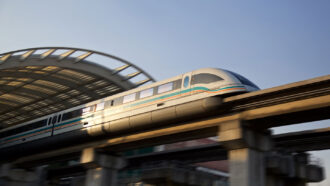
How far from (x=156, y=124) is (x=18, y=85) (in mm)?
31348

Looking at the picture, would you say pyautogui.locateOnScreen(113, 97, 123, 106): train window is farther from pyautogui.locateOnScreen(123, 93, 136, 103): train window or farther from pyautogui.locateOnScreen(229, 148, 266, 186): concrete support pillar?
pyautogui.locateOnScreen(229, 148, 266, 186): concrete support pillar

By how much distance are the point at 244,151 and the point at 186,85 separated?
4.92 m

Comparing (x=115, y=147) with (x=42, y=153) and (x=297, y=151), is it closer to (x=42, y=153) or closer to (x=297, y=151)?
(x=42, y=153)

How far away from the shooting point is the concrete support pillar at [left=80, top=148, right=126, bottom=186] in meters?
25.8

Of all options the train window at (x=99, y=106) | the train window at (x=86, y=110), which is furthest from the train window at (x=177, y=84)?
the train window at (x=86, y=110)

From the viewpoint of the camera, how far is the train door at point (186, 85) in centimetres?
1947

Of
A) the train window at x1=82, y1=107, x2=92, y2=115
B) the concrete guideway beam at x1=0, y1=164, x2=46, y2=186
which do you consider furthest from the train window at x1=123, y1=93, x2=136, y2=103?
the concrete guideway beam at x1=0, y1=164, x2=46, y2=186

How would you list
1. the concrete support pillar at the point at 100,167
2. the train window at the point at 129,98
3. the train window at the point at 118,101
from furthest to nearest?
the concrete support pillar at the point at 100,167 → the train window at the point at 118,101 → the train window at the point at 129,98

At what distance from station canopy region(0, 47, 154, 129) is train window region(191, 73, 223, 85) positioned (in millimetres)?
19915

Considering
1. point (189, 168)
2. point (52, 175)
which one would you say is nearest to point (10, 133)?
point (52, 175)

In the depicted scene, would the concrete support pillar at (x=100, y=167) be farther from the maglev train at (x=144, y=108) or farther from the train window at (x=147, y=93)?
the train window at (x=147, y=93)

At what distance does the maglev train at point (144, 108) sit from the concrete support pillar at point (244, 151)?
1524mm

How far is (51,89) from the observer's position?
4775 centimetres

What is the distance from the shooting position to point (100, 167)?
2608 cm
